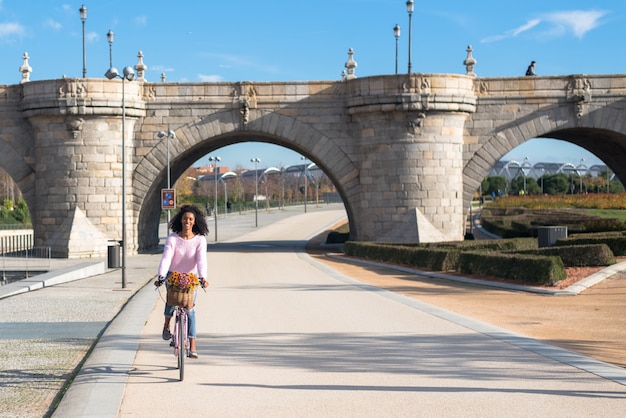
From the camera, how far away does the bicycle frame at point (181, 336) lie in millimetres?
9070

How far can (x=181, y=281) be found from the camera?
31.0ft

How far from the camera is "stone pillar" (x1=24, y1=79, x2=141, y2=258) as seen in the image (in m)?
37.9

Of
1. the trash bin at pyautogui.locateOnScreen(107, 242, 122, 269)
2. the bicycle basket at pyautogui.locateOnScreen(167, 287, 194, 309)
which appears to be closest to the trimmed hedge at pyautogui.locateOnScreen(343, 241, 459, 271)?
the trash bin at pyautogui.locateOnScreen(107, 242, 122, 269)

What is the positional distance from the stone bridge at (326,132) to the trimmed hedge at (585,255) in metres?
14.3

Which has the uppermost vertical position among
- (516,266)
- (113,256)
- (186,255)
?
(186,255)

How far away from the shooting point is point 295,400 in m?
8.04

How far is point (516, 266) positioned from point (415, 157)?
55.4 feet

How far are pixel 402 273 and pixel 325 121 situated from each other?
569 inches

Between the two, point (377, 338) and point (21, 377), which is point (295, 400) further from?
point (377, 338)

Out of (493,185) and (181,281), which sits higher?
(493,185)

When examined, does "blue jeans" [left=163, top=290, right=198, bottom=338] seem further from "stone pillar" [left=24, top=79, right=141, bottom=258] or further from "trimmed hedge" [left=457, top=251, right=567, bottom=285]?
"stone pillar" [left=24, top=79, right=141, bottom=258]

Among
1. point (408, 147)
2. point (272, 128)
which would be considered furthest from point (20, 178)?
point (408, 147)

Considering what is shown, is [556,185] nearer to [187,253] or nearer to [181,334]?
[187,253]

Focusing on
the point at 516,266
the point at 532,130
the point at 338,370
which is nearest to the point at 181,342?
the point at 338,370
